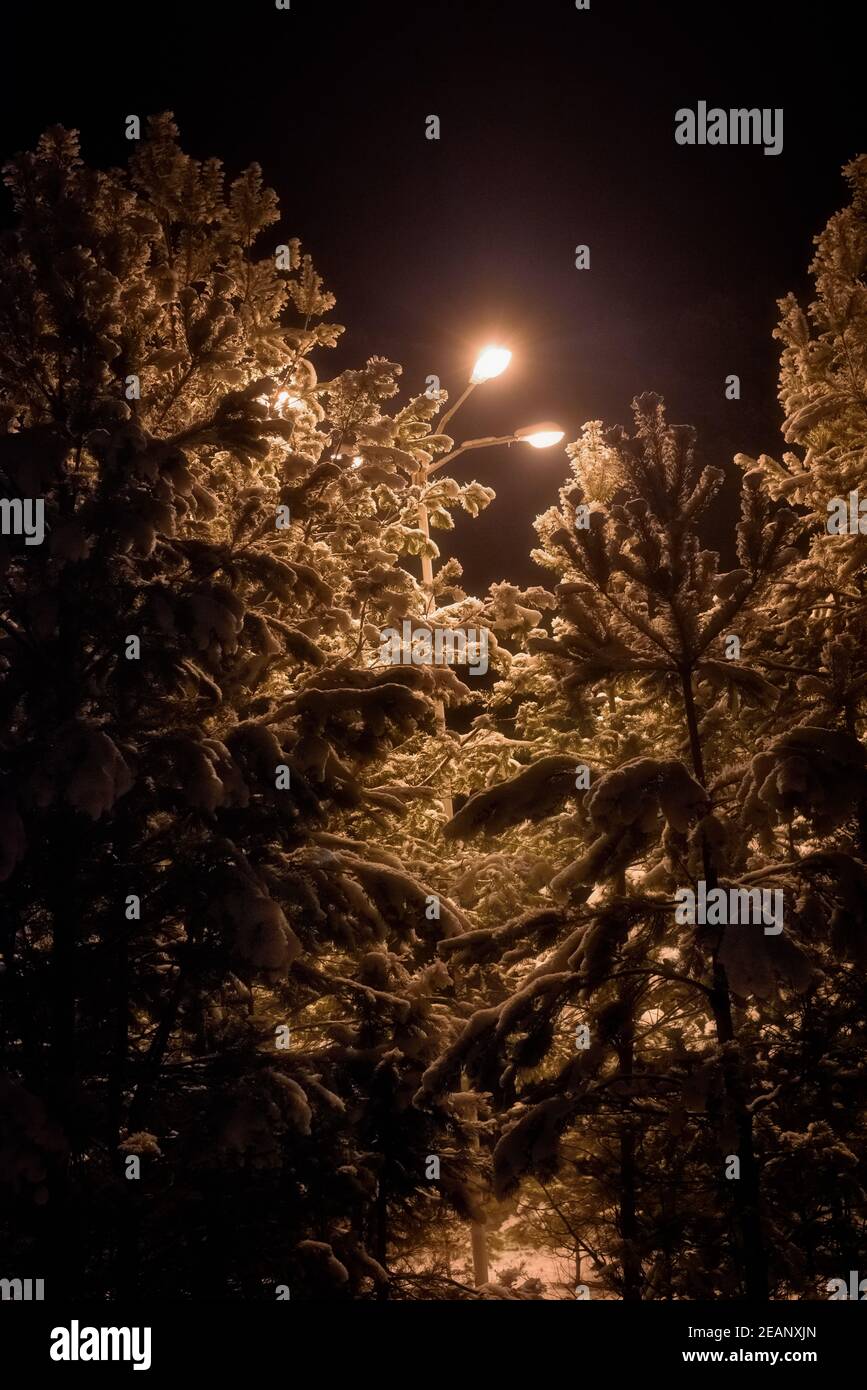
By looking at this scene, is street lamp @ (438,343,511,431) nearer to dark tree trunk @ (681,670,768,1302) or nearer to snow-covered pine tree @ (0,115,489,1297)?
snow-covered pine tree @ (0,115,489,1297)

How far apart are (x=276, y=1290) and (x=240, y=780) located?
10.8 feet


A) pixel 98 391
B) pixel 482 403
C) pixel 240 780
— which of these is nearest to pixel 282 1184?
pixel 240 780
